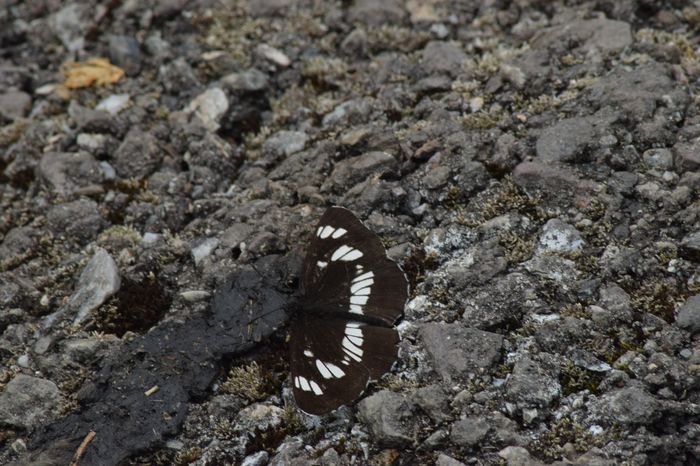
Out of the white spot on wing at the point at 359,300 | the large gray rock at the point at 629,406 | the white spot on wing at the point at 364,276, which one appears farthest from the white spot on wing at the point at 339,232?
the large gray rock at the point at 629,406

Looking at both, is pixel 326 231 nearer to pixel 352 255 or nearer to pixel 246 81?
pixel 352 255

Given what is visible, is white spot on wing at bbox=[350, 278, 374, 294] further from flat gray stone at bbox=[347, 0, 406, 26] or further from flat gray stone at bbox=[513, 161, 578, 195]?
flat gray stone at bbox=[347, 0, 406, 26]

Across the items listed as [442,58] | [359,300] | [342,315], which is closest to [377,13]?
[442,58]

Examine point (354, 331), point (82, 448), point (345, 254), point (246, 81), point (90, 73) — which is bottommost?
point (82, 448)

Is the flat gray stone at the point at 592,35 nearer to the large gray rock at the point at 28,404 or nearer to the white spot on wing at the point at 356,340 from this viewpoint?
the white spot on wing at the point at 356,340

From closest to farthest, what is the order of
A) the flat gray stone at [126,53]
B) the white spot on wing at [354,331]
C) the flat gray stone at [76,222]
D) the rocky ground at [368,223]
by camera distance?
the rocky ground at [368,223] → the white spot on wing at [354,331] → the flat gray stone at [76,222] → the flat gray stone at [126,53]

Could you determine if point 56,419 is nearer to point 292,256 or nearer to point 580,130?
point 292,256
